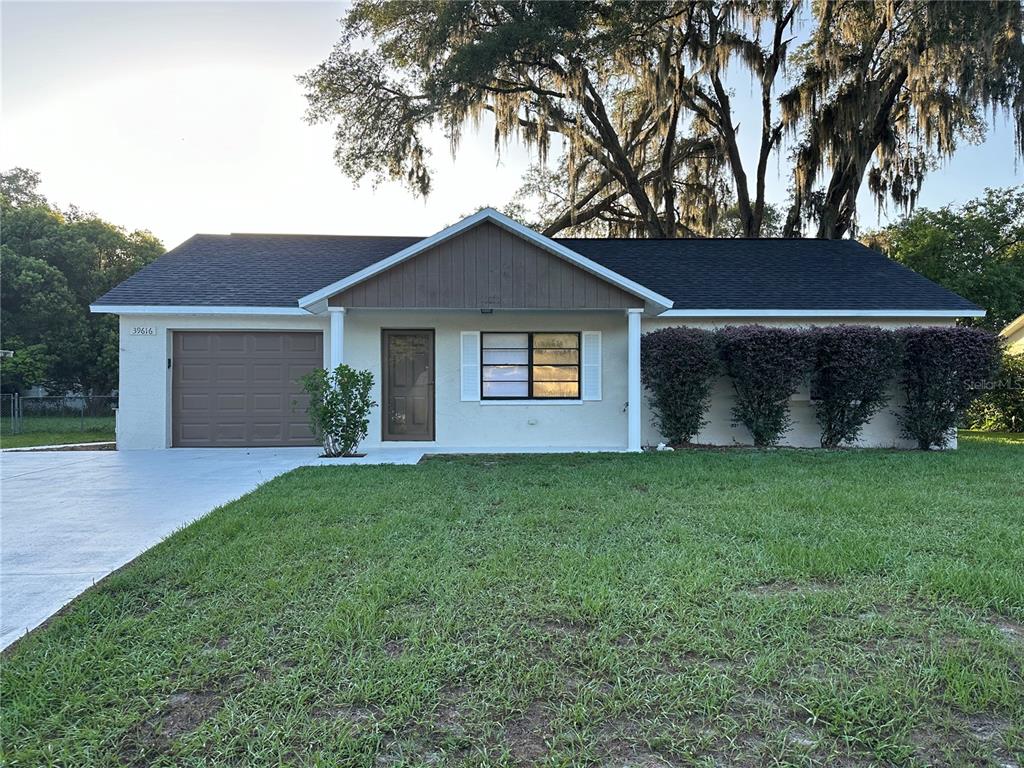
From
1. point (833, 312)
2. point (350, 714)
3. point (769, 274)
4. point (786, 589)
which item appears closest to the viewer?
point (350, 714)

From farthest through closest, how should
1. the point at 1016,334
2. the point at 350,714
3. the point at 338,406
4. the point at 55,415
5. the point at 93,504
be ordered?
the point at 1016,334 < the point at 55,415 < the point at 338,406 < the point at 93,504 < the point at 350,714

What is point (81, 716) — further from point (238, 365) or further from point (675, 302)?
point (675, 302)

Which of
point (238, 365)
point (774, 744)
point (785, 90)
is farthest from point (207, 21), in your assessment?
point (785, 90)

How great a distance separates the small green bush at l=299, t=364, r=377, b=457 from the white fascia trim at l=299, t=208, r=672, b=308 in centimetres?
126

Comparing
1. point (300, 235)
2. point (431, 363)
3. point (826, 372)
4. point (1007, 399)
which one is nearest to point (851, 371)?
point (826, 372)

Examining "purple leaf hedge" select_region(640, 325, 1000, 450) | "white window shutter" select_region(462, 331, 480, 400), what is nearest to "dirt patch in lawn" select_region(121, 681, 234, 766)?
"white window shutter" select_region(462, 331, 480, 400)

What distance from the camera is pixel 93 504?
19.1ft

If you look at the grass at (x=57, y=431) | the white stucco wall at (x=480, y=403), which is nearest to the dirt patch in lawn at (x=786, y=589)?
the white stucco wall at (x=480, y=403)

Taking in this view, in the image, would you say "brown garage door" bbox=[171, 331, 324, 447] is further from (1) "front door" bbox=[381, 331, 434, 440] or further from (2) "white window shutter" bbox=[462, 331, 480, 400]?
(2) "white window shutter" bbox=[462, 331, 480, 400]

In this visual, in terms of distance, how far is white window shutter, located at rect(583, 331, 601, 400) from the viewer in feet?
35.1

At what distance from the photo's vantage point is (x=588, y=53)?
1483 centimetres

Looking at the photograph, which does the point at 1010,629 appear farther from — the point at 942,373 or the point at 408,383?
the point at 408,383

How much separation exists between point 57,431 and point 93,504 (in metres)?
11.6

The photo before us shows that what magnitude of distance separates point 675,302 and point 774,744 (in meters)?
9.45
